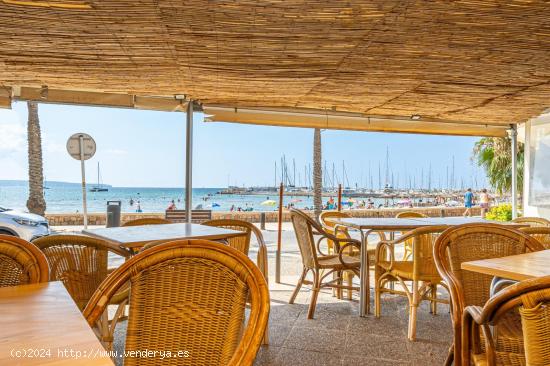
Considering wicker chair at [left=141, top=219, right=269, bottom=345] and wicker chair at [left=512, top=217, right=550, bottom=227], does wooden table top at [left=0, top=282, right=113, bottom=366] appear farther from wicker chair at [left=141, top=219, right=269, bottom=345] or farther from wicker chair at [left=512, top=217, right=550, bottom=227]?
wicker chair at [left=512, top=217, right=550, bottom=227]

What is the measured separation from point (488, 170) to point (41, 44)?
10363 mm

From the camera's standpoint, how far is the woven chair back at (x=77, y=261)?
2229 millimetres

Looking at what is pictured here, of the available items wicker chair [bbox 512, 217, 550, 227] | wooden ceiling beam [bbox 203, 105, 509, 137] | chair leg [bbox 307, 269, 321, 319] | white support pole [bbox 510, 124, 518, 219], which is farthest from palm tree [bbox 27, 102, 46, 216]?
wicker chair [bbox 512, 217, 550, 227]

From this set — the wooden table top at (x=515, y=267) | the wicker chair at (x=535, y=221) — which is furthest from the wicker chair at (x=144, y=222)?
the wicker chair at (x=535, y=221)

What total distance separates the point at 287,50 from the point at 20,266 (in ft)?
8.56

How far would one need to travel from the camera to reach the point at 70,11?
2822mm

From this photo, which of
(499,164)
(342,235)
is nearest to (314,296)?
(342,235)

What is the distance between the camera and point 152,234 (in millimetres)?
2955

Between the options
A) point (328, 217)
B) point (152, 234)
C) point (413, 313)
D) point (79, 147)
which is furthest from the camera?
point (79, 147)

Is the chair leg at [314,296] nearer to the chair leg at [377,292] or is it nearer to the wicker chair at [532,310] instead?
the chair leg at [377,292]

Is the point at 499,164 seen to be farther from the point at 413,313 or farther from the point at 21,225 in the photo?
the point at 21,225

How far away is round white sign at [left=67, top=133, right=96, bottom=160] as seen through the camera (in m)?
6.59

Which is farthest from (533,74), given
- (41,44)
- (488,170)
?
(488,170)

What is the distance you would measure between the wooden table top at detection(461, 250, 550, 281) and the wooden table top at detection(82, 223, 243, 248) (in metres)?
1.57
